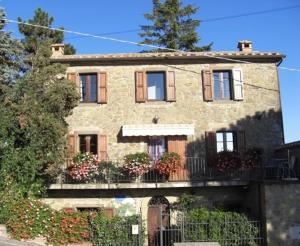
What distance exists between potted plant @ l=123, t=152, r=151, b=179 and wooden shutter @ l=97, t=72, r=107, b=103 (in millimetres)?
3120

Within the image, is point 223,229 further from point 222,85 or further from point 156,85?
point 156,85

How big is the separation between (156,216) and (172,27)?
20.1 m

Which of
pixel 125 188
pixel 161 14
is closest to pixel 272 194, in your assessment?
pixel 125 188

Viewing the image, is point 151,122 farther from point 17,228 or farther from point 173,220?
point 17,228

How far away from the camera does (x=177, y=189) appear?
19.4 m

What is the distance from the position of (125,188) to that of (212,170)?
3902mm

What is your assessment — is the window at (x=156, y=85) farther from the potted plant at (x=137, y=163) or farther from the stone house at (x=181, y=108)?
the potted plant at (x=137, y=163)

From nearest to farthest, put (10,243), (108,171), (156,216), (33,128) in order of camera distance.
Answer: (10,243)
(33,128)
(108,171)
(156,216)

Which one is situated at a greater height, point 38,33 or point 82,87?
point 38,33

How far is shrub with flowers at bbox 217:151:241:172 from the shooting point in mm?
19109

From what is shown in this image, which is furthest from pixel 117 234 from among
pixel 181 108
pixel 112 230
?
pixel 181 108

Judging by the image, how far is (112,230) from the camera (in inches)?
665

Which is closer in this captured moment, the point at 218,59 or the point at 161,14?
the point at 218,59

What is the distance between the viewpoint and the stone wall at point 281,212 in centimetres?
1688
